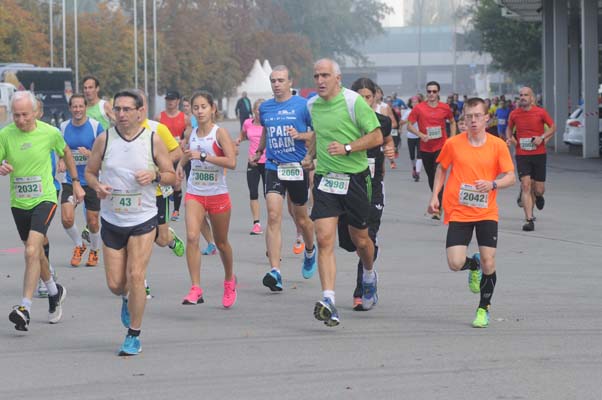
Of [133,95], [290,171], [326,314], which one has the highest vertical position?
[133,95]

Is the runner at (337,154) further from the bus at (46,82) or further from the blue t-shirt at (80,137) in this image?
the bus at (46,82)

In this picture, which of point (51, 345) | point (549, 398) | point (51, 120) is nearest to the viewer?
point (549, 398)

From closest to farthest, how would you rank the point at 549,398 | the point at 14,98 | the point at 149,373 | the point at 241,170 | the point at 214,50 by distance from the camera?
the point at 549,398
the point at 149,373
the point at 14,98
the point at 241,170
the point at 214,50

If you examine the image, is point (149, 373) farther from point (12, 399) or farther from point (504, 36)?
point (504, 36)

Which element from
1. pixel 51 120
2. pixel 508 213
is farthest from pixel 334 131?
pixel 51 120

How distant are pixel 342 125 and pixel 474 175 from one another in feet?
3.30

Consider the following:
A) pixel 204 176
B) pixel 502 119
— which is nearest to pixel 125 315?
pixel 204 176

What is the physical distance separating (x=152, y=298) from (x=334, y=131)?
2411 mm

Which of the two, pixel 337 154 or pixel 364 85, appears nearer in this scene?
pixel 337 154

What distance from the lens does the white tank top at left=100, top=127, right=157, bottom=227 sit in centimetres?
805

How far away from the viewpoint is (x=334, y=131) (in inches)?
357

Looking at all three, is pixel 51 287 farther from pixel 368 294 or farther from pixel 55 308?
pixel 368 294

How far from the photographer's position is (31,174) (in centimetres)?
920

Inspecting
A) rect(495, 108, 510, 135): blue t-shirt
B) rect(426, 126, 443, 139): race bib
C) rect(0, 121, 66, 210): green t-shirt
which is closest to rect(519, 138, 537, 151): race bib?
rect(426, 126, 443, 139): race bib
